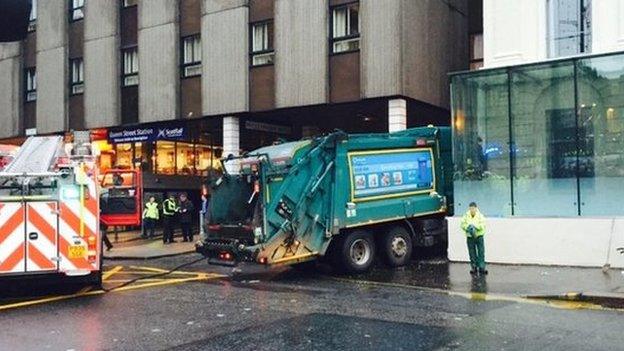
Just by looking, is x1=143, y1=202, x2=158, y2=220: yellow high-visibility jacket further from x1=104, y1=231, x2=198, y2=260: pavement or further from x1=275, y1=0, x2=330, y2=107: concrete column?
x1=275, y1=0, x2=330, y2=107: concrete column

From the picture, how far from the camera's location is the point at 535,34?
57.3 feet

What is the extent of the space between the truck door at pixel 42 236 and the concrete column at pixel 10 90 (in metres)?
21.6

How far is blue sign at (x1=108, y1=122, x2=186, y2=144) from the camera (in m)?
26.3

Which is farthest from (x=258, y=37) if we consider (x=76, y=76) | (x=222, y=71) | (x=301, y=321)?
(x=301, y=321)

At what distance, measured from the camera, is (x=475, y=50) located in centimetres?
2506

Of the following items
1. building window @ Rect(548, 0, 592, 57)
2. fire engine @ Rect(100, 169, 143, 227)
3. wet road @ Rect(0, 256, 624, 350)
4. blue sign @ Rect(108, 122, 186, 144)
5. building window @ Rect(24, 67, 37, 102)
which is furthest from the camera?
building window @ Rect(24, 67, 37, 102)

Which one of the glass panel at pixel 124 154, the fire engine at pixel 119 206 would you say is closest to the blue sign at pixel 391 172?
the fire engine at pixel 119 206

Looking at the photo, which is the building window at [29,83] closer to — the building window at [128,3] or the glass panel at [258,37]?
the building window at [128,3]

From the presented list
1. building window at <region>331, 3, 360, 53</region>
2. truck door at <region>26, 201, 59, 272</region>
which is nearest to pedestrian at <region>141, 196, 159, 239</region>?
building window at <region>331, 3, 360, 53</region>

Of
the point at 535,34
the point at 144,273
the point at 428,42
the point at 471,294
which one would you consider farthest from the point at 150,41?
the point at 471,294

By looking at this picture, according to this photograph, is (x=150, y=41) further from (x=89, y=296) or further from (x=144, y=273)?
(x=89, y=296)

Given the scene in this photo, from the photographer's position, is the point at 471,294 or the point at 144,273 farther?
the point at 144,273

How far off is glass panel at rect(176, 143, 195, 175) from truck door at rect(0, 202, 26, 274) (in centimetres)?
1818

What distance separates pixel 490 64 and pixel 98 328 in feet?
41.8
